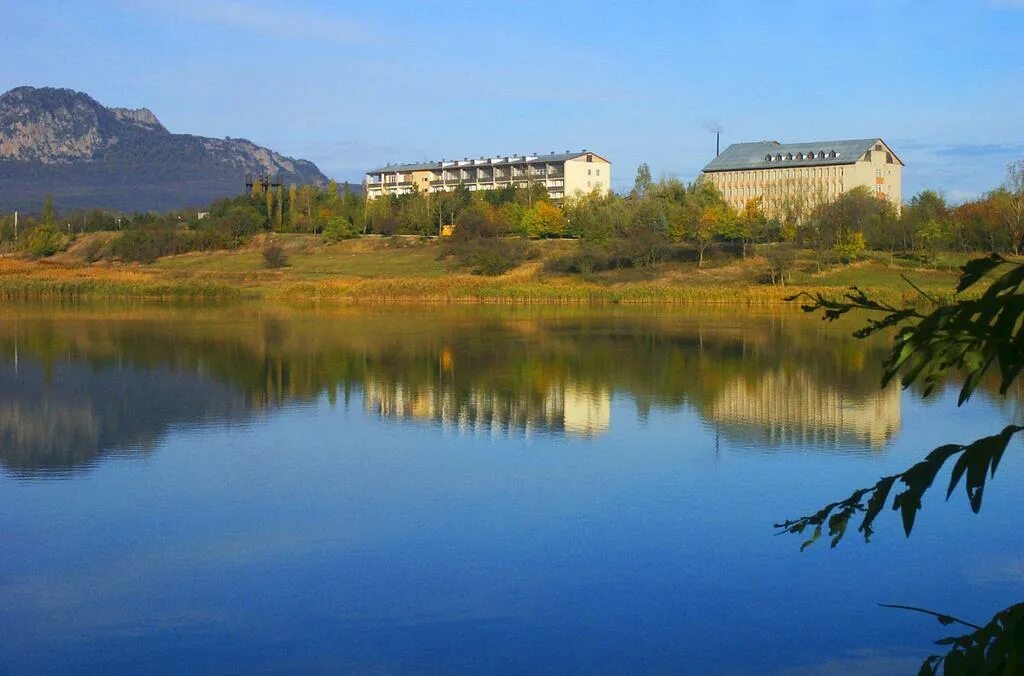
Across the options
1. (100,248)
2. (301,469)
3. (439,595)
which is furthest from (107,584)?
(100,248)

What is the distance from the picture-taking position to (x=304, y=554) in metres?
10.7

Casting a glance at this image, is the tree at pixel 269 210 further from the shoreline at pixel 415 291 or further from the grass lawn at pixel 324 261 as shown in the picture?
the shoreline at pixel 415 291

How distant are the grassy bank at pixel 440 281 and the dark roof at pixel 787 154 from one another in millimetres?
26428

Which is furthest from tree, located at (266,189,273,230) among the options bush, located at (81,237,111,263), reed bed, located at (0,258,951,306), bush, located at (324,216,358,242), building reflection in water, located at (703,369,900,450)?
building reflection in water, located at (703,369,900,450)

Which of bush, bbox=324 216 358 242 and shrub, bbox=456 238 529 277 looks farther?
bush, bbox=324 216 358 242

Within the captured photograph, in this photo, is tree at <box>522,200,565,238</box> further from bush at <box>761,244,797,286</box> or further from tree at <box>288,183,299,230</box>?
bush at <box>761,244,797,286</box>

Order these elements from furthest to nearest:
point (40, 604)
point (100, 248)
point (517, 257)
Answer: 1. point (100, 248)
2. point (517, 257)
3. point (40, 604)

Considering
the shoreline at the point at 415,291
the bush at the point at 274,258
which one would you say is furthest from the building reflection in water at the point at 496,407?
the bush at the point at 274,258

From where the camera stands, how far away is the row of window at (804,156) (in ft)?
281

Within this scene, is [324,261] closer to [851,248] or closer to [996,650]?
[851,248]

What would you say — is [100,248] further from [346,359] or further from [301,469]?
[301,469]

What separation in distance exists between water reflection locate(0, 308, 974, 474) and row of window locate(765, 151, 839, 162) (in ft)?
167

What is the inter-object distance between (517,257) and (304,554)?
5255 centimetres

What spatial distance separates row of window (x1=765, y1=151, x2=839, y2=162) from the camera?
8575 cm
